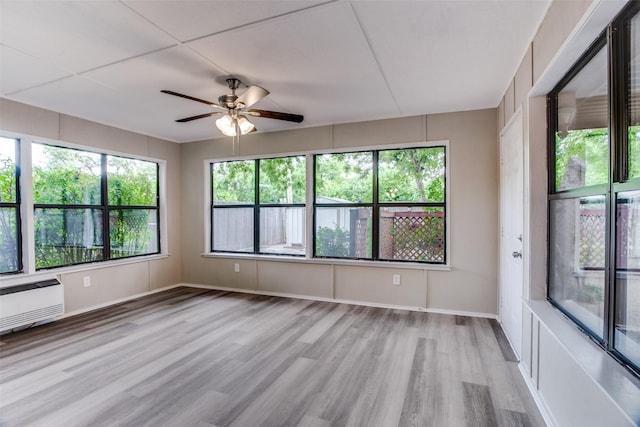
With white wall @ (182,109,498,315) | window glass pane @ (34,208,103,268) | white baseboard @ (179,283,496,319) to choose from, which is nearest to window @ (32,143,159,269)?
window glass pane @ (34,208,103,268)

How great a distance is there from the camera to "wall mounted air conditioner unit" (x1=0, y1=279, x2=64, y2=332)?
3.18m

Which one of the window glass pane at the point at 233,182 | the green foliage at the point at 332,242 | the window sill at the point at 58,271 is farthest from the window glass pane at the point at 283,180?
the window sill at the point at 58,271

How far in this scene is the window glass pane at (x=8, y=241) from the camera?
3344 millimetres

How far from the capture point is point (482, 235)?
3686 mm

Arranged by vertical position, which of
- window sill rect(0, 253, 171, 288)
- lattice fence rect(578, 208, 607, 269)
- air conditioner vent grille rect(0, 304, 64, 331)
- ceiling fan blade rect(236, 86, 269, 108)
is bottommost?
air conditioner vent grille rect(0, 304, 64, 331)

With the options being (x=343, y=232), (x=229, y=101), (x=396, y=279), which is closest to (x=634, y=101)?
(x=229, y=101)

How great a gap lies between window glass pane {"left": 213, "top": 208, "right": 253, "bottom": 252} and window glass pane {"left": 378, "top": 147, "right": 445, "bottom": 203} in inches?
85.9

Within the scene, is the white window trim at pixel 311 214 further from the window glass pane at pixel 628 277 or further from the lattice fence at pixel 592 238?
the window glass pane at pixel 628 277

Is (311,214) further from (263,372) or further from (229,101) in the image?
(263,372)

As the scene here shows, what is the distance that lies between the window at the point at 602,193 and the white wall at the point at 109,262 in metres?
4.96

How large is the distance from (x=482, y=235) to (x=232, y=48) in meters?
3.26

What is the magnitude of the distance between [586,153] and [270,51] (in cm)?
214

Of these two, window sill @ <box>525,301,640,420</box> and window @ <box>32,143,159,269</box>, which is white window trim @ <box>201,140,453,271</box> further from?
window sill @ <box>525,301,640,420</box>

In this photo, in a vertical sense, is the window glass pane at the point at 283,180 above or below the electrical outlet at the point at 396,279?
above
